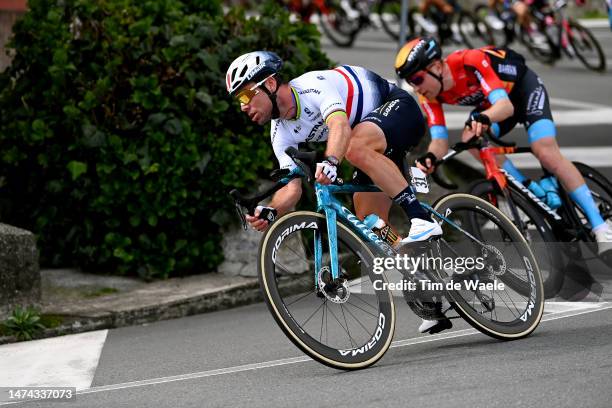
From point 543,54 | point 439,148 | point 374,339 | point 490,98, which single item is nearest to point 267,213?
point 374,339

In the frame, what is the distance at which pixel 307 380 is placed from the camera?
7.24m

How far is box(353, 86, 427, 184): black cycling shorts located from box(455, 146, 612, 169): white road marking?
16.6ft

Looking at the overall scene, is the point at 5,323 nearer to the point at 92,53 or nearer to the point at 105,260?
the point at 105,260

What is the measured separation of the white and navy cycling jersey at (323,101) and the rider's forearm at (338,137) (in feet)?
0.23

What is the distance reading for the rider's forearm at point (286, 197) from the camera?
7.67 m

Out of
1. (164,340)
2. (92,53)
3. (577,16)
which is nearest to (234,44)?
(92,53)

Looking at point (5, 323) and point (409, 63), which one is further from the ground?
point (409, 63)

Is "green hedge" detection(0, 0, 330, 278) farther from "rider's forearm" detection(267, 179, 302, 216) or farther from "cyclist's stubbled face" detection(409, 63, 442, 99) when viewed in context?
"rider's forearm" detection(267, 179, 302, 216)

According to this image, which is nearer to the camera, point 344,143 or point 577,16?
point 344,143

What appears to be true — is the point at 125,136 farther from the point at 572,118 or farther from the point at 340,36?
the point at 340,36

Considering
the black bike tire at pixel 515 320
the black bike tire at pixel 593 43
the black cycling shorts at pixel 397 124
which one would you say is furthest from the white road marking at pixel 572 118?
the black cycling shorts at pixel 397 124

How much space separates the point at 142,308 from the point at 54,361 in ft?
4.21

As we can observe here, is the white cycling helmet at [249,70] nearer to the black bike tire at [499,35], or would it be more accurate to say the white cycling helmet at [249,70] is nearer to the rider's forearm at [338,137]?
the rider's forearm at [338,137]

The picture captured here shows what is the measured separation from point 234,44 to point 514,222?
284 cm
